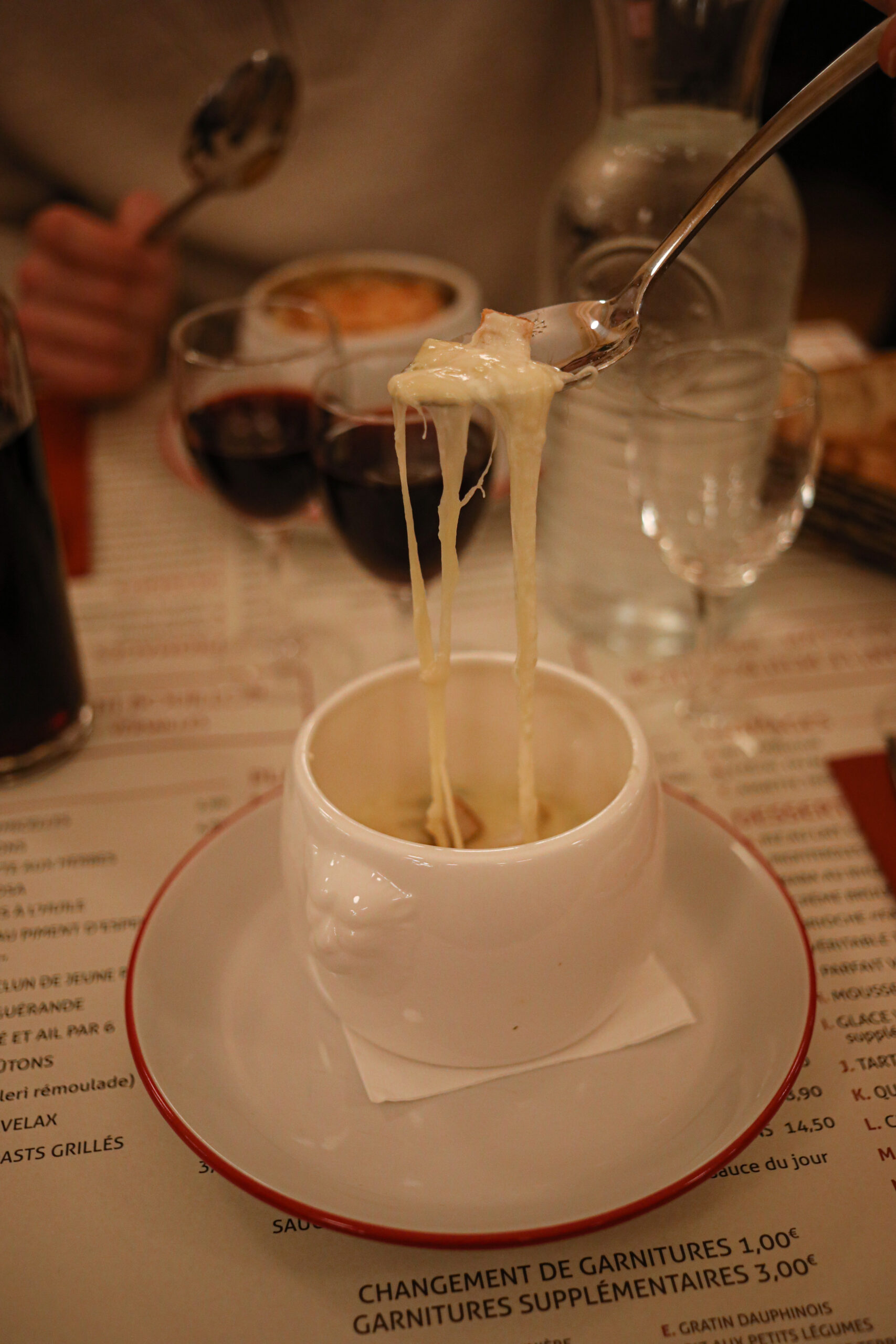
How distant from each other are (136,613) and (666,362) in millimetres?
418

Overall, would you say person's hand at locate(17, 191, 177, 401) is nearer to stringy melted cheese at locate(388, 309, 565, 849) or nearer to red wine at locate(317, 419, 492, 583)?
red wine at locate(317, 419, 492, 583)

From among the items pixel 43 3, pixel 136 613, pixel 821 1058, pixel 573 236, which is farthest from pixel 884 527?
pixel 43 3

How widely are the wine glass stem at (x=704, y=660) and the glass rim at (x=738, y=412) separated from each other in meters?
0.12

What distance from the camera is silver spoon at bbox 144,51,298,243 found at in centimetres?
86

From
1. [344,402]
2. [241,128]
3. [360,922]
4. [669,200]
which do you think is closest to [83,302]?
[241,128]

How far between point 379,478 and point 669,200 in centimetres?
25

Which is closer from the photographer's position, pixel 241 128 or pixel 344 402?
pixel 344 402

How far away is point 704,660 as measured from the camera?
26.1 inches

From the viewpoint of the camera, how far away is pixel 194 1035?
0.42m

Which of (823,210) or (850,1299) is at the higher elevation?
(850,1299)

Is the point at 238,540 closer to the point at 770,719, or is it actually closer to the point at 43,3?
the point at 770,719

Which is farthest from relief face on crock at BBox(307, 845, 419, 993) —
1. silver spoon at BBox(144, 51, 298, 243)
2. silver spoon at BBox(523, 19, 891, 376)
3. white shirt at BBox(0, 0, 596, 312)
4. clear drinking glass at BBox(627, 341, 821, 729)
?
white shirt at BBox(0, 0, 596, 312)

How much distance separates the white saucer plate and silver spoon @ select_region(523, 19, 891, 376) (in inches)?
9.3

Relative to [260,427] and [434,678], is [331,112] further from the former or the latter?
[434,678]
